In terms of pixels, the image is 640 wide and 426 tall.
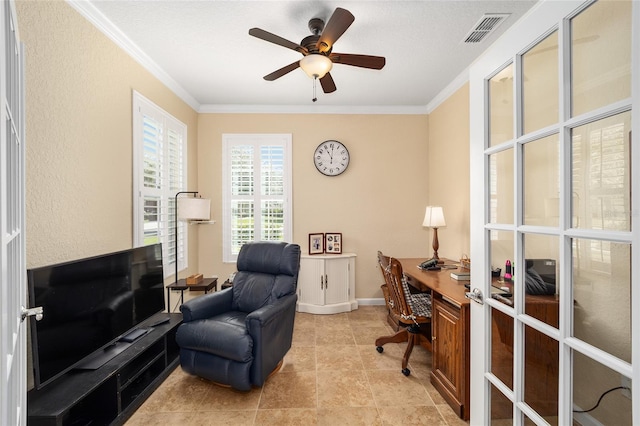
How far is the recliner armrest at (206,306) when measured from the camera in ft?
7.66

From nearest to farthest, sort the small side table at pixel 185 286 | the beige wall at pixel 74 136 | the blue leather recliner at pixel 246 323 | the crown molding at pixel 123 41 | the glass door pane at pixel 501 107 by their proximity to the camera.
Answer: the glass door pane at pixel 501 107
the beige wall at pixel 74 136
the crown molding at pixel 123 41
the blue leather recliner at pixel 246 323
the small side table at pixel 185 286

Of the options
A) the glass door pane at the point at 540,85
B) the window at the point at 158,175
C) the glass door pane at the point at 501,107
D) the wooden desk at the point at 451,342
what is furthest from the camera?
the window at the point at 158,175

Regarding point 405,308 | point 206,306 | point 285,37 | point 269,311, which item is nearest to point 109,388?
point 206,306

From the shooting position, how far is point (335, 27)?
1.84m

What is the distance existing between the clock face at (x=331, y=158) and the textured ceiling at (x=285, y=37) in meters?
0.70

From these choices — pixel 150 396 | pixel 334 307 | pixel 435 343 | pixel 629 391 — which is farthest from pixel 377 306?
pixel 629 391

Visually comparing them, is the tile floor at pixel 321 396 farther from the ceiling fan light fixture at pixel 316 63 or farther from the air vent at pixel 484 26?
the air vent at pixel 484 26

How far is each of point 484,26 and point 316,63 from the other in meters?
1.42

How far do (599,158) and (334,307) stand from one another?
3347mm

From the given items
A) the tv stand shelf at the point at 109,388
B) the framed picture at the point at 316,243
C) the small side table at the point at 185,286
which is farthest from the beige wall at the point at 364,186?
the tv stand shelf at the point at 109,388

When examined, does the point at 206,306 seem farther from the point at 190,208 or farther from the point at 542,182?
the point at 542,182

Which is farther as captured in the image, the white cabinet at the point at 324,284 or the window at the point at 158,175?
the white cabinet at the point at 324,284

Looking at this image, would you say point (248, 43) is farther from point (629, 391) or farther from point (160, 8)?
point (629, 391)

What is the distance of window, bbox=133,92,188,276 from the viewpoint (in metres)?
2.62
